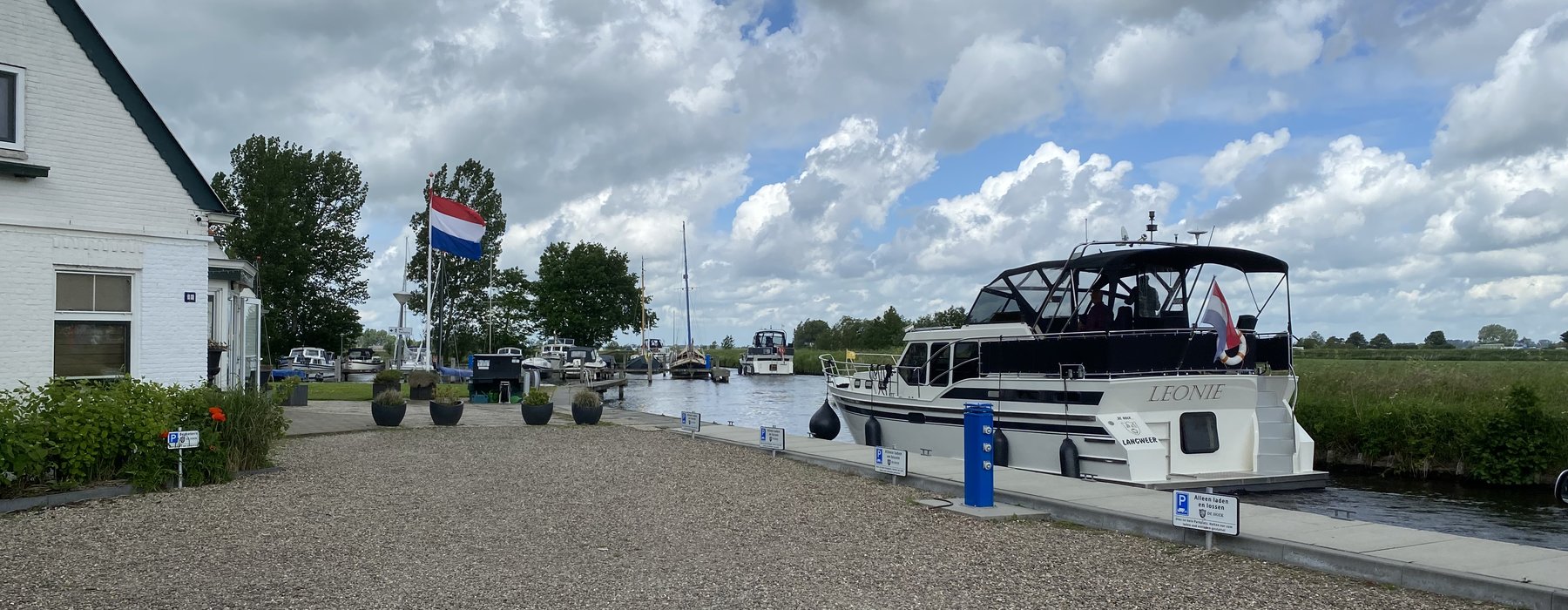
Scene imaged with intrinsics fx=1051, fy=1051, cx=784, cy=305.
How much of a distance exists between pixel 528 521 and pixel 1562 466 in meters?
19.4

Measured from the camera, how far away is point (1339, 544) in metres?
8.68

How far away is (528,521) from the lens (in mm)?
10336

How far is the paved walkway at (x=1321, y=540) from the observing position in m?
7.45

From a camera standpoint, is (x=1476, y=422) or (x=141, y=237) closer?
(x=141, y=237)

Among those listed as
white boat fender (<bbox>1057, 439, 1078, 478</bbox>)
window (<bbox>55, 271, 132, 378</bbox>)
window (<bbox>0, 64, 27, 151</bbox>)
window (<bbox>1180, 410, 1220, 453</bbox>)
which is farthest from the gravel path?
window (<bbox>1180, 410, 1220, 453</bbox>)

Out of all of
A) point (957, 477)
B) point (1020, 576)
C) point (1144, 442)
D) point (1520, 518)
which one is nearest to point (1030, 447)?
point (1144, 442)

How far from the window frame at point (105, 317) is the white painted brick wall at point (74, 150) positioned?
1.79ft

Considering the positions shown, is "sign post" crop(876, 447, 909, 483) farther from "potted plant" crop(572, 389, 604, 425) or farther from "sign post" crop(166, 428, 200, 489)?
"potted plant" crop(572, 389, 604, 425)

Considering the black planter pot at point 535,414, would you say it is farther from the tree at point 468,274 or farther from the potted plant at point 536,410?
the tree at point 468,274

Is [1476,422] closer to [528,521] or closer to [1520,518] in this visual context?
[1520,518]

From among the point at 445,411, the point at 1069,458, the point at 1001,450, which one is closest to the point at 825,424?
the point at 1001,450

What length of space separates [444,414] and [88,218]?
31.2 feet

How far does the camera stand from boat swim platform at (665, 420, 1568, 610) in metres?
7.43

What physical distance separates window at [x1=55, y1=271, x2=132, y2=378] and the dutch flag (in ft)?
52.6
